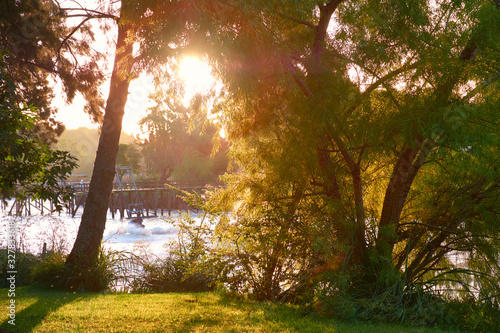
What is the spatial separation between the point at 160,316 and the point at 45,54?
317 inches

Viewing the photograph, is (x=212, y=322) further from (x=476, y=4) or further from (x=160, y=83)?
(x=476, y=4)

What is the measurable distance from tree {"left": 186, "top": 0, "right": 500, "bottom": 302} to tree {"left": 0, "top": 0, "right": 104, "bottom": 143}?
5313 millimetres

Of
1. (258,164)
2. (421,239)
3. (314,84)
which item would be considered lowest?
(421,239)

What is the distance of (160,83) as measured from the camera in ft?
17.1

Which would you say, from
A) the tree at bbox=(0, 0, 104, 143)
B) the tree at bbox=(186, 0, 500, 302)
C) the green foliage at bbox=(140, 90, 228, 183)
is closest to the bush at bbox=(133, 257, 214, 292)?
the tree at bbox=(186, 0, 500, 302)

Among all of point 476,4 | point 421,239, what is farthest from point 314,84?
point 421,239

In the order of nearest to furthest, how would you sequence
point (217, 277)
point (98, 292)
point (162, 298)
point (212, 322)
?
1. point (212, 322)
2. point (162, 298)
3. point (217, 277)
4. point (98, 292)

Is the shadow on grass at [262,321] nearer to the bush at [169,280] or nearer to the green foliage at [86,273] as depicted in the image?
the bush at [169,280]

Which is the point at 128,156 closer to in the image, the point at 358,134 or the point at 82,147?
the point at 358,134

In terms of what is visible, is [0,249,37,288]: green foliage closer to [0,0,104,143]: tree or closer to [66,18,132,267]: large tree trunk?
[66,18,132,267]: large tree trunk

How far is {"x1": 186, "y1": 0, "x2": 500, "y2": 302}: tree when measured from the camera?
5.28 m

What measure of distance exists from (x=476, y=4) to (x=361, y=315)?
4.24 metres

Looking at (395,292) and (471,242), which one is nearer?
(395,292)

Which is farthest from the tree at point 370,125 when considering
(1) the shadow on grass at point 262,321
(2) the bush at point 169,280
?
(2) the bush at point 169,280
